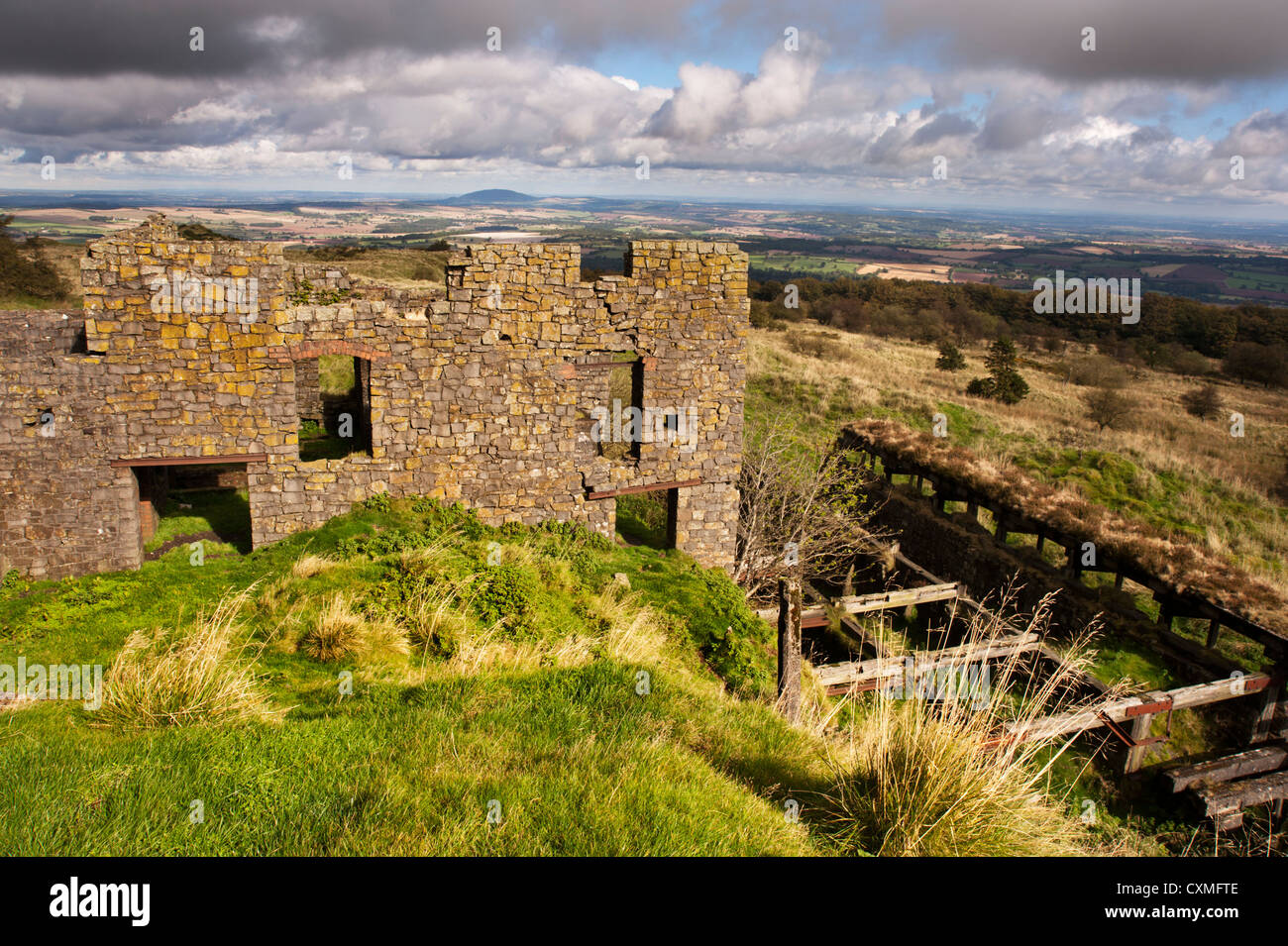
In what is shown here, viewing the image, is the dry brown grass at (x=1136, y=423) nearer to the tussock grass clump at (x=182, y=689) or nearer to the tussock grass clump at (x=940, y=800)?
the tussock grass clump at (x=940, y=800)

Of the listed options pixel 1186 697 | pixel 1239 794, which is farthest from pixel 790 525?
pixel 1239 794

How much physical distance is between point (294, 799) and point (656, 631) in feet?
18.4

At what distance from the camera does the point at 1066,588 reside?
12758 millimetres

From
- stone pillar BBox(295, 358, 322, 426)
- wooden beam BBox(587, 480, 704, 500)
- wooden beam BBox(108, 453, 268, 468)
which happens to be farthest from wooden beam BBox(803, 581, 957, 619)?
stone pillar BBox(295, 358, 322, 426)

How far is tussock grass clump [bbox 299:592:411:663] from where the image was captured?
7.63 meters

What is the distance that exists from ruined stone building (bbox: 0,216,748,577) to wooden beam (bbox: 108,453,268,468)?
0.09 ft

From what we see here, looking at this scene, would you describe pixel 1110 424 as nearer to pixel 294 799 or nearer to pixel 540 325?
pixel 540 325

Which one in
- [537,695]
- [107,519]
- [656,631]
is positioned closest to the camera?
[537,695]

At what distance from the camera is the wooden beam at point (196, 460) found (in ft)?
35.1

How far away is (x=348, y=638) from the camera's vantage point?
779 cm

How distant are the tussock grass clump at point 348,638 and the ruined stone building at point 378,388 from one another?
395 centimetres

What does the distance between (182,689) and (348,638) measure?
182 cm

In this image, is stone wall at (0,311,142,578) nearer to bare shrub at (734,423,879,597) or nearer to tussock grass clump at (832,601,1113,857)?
bare shrub at (734,423,879,597)
